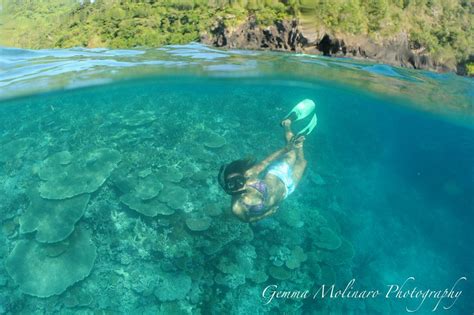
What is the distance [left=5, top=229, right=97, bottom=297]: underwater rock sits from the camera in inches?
219

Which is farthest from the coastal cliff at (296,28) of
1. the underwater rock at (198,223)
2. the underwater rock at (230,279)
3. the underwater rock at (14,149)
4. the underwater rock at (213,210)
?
the underwater rock at (230,279)

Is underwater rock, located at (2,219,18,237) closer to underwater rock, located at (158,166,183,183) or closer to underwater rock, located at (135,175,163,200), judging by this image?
underwater rock, located at (135,175,163,200)

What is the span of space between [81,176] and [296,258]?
5394mm

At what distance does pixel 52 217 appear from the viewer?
6.41m

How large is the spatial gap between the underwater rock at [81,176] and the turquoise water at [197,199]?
45 millimetres

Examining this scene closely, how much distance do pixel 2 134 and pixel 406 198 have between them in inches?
638

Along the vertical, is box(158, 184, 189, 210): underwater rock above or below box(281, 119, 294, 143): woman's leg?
below

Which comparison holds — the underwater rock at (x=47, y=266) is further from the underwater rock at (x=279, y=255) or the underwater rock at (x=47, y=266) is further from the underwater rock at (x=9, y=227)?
the underwater rock at (x=279, y=255)

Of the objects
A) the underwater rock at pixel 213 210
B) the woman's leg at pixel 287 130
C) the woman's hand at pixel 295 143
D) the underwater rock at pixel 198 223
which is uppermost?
the woman's leg at pixel 287 130

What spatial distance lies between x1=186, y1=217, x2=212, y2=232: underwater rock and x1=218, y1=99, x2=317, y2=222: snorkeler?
69.7 inches

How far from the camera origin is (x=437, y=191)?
1602 cm

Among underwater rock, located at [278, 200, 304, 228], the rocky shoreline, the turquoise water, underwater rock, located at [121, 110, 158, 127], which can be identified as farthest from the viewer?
the rocky shoreline

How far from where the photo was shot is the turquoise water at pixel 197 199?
19.9 ft

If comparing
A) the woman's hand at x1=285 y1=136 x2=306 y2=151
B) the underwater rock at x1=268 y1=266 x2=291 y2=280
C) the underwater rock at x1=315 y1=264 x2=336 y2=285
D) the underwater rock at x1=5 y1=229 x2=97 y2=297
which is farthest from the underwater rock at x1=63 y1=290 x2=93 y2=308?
the woman's hand at x1=285 y1=136 x2=306 y2=151
